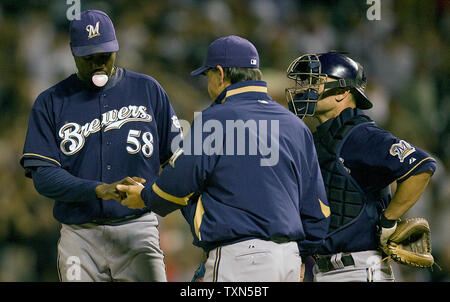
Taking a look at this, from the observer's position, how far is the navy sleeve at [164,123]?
12.6 ft

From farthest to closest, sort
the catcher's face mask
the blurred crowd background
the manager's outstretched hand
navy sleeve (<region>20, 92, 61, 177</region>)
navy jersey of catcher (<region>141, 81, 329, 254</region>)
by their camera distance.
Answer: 1. the blurred crowd background
2. the catcher's face mask
3. navy sleeve (<region>20, 92, 61, 177</region>)
4. the manager's outstretched hand
5. navy jersey of catcher (<region>141, 81, 329, 254</region>)

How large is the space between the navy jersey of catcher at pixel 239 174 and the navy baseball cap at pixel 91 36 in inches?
29.6

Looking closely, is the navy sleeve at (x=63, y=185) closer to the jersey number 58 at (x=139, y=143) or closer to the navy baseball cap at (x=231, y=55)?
the jersey number 58 at (x=139, y=143)

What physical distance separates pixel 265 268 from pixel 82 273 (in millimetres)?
1042

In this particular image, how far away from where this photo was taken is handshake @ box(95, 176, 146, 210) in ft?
11.5

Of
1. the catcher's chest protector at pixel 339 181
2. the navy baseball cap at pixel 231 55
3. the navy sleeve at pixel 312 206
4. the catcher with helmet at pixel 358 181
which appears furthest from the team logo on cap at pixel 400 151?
the navy baseball cap at pixel 231 55

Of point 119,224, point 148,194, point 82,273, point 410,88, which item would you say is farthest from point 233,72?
point 410,88

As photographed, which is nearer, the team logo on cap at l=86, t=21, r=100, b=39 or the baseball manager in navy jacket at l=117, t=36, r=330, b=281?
the baseball manager in navy jacket at l=117, t=36, r=330, b=281

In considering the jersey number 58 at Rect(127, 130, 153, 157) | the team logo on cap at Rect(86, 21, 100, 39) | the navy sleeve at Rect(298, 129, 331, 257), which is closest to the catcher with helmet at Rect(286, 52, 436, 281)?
the navy sleeve at Rect(298, 129, 331, 257)

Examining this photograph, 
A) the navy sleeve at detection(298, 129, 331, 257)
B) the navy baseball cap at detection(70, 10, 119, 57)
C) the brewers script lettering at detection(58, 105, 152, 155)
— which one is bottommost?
the navy sleeve at detection(298, 129, 331, 257)

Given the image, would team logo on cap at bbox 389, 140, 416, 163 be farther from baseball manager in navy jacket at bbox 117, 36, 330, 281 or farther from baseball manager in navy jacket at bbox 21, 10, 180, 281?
baseball manager in navy jacket at bbox 21, 10, 180, 281

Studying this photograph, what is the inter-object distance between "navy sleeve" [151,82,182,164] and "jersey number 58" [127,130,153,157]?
0.11 m

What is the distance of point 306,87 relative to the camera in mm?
3795
